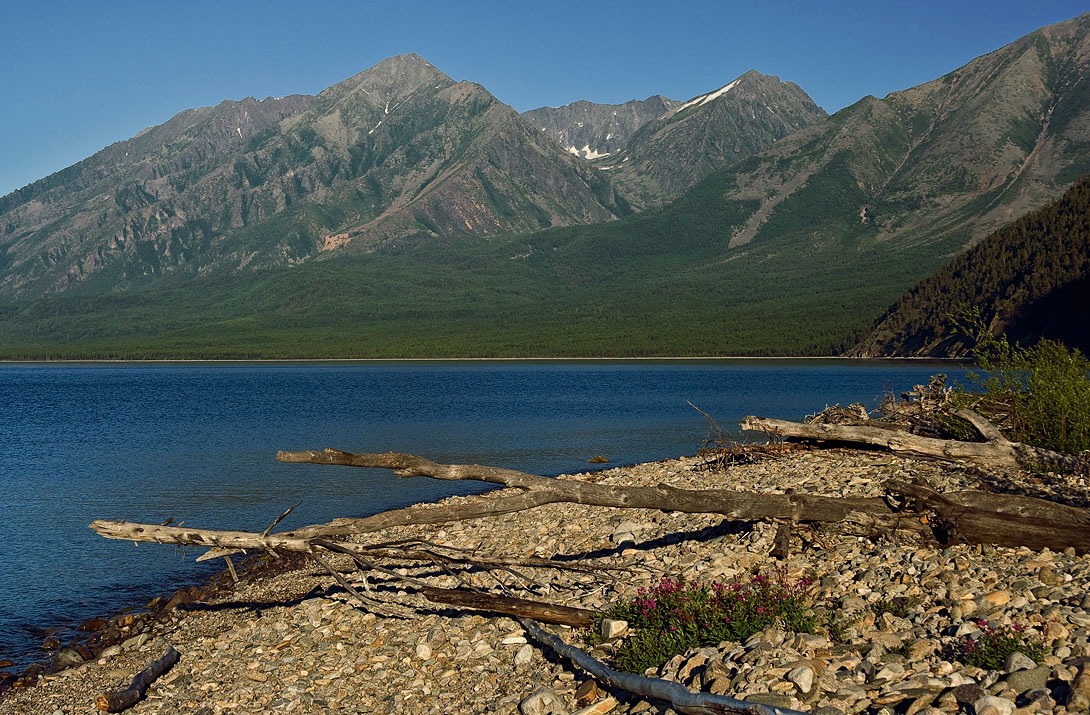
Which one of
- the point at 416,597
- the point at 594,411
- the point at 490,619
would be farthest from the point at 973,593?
the point at 594,411

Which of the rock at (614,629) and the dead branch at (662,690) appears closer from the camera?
the dead branch at (662,690)

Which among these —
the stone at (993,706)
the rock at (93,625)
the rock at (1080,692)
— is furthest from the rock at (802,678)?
the rock at (93,625)

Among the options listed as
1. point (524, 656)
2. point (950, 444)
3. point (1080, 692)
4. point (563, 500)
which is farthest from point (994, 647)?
point (950, 444)

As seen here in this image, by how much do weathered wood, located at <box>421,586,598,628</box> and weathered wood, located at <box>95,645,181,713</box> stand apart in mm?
5054

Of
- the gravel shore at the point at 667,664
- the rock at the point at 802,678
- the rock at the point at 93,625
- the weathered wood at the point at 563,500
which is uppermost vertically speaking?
the weathered wood at the point at 563,500

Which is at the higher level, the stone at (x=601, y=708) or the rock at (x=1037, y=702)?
the rock at (x=1037, y=702)

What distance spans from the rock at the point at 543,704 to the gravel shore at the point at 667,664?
0.09ft

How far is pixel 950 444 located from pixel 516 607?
12.6 metres

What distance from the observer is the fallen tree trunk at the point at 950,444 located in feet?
67.2

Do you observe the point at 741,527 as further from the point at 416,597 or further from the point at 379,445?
→ the point at 379,445

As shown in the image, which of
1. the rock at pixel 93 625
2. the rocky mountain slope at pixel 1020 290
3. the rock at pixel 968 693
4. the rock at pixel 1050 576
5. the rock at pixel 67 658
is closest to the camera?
the rock at pixel 968 693

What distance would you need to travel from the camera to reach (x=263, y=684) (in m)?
15.0

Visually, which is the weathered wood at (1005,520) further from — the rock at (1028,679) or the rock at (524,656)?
the rock at (524,656)

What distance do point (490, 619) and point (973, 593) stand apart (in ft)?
25.9
